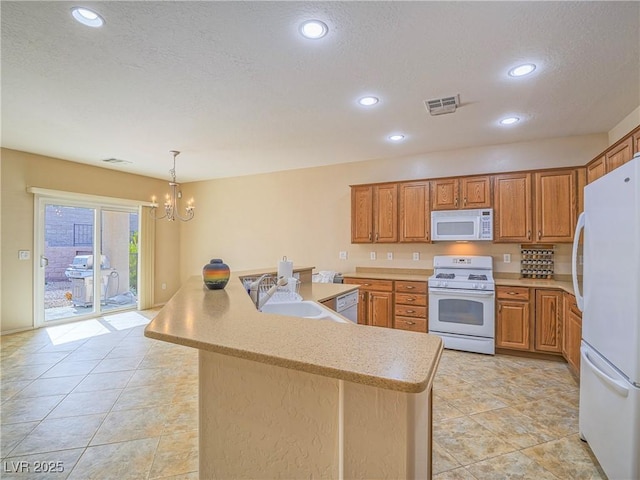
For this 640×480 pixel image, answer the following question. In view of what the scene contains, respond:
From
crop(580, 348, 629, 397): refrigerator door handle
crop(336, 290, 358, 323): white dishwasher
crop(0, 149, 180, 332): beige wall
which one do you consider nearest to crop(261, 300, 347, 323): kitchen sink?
crop(336, 290, 358, 323): white dishwasher

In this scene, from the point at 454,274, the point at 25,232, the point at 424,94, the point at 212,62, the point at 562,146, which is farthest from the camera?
the point at 25,232

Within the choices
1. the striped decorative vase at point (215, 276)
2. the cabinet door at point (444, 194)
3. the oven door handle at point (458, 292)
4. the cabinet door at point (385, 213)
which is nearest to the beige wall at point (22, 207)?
the striped decorative vase at point (215, 276)

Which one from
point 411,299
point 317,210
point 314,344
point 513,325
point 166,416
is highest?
point 317,210

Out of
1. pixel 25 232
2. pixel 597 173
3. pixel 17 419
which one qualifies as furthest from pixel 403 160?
pixel 25 232

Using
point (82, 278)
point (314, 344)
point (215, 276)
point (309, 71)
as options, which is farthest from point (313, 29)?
point (82, 278)

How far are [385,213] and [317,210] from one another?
50.5 inches

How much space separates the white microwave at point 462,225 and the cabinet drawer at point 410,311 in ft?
3.06

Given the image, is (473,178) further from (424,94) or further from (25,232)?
(25,232)

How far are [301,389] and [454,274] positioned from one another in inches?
142

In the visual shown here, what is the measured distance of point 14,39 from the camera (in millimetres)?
2008

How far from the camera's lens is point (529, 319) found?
3.62 m

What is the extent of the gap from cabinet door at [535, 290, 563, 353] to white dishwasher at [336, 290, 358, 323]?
81.0 inches

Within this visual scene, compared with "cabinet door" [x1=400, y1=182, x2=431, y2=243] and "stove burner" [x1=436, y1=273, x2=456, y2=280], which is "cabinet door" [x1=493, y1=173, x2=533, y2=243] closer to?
"stove burner" [x1=436, y1=273, x2=456, y2=280]

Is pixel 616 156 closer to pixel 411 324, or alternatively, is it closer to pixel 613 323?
pixel 613 323
